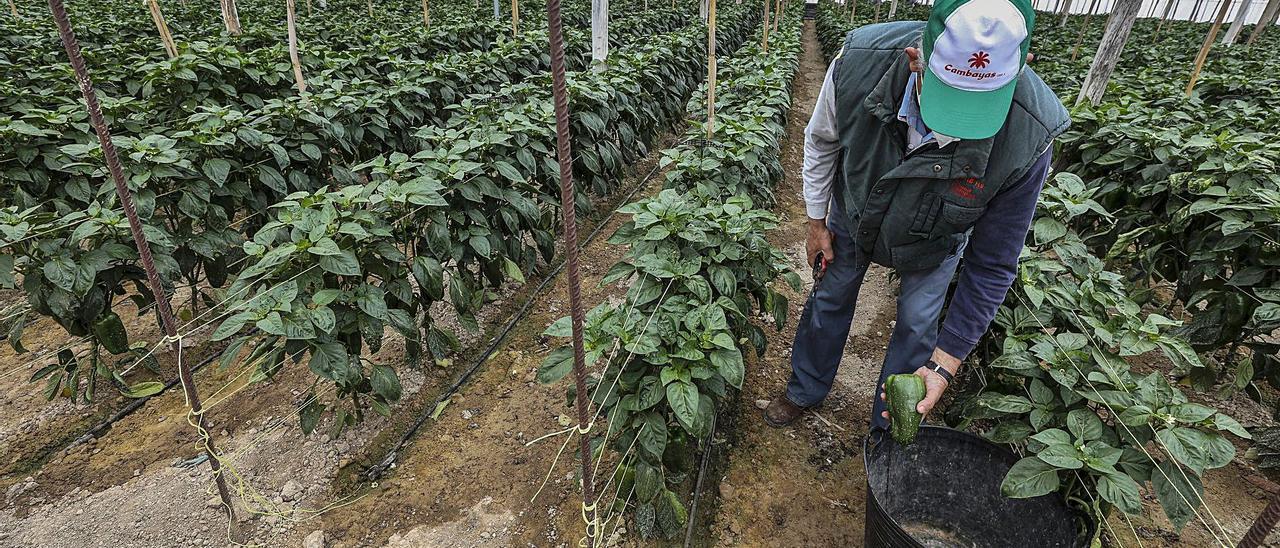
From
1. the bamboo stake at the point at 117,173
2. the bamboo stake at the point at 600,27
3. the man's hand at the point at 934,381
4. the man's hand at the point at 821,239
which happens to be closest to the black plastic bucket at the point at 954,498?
the man's hand at the point at 934,381

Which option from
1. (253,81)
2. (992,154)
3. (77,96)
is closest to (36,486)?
(77,96)

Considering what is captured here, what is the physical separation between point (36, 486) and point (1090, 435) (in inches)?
147

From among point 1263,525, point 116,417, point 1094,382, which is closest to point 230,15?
point 116,417

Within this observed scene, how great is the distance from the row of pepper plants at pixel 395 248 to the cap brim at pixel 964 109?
1.72 m

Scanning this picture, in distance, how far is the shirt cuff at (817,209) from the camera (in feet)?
6.91

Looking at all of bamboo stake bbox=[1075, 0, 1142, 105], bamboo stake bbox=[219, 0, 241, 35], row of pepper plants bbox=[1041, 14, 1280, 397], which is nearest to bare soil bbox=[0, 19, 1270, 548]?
row of pepper plants bbox=[1041, 14, 1280, 397]

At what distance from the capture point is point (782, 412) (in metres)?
2.70

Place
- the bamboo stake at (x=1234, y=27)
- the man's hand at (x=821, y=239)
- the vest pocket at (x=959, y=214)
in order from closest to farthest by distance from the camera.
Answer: the vest pocket at (x=959, y=214) → the man's hand at (x=821, y=239) → the bamboo stake at (x=1234, y=27)

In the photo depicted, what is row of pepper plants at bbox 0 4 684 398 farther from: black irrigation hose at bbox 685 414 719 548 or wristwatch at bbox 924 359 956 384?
wristwatch at bbox 924 359 956 384

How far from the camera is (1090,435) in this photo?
1641mm

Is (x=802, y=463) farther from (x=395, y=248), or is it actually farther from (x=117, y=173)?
(x=117, y=173)

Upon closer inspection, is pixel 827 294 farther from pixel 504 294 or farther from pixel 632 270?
pixel 504 294

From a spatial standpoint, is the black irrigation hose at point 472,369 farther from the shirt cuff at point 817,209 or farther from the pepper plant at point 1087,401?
the pepper plant at point 1087,401

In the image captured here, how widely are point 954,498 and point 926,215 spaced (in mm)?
1043
